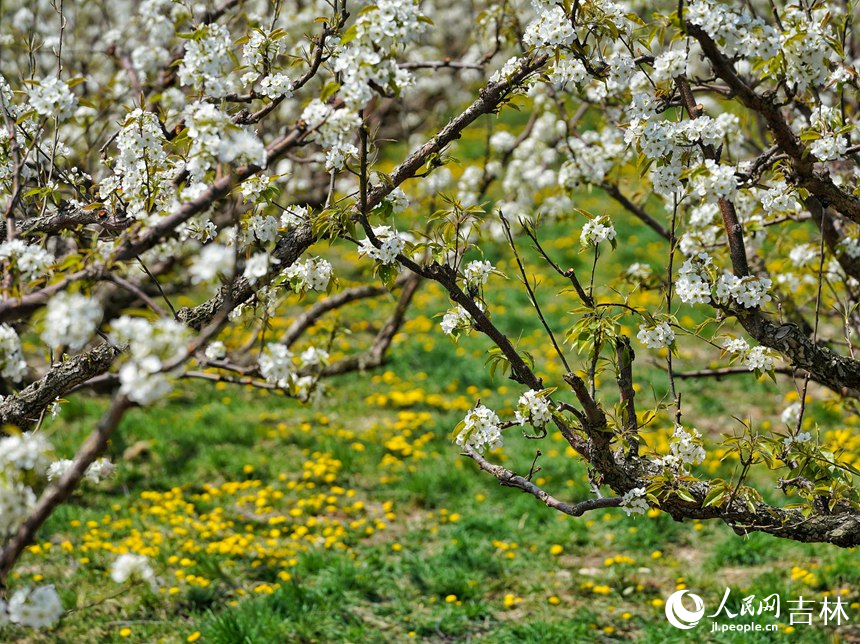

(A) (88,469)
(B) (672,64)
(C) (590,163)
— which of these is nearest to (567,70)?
(B) (672,64)

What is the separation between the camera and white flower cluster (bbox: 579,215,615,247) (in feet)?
9.49

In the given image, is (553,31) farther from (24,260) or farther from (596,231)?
(24,260)

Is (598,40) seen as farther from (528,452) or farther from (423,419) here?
(423,419)

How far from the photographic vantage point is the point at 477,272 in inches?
116

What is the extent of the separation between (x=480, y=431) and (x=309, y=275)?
2.50 feet

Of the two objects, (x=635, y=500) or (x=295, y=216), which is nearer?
(x=635, y=500)

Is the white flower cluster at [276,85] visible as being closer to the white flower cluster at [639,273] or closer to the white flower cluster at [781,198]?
the white flower cluster at [781,198]

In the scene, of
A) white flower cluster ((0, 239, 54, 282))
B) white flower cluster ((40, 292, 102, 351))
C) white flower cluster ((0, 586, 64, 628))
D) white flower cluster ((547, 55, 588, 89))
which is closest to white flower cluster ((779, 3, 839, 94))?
white flower cluster ((547, 55, 588, 89))

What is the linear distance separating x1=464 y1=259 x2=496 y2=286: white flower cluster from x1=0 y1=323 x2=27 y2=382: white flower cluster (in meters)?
1.44

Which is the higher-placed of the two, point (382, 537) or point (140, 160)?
point (140, 160)

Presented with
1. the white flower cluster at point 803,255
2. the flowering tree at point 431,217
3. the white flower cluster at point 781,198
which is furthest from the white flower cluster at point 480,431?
the white flower cluster at point 803,255

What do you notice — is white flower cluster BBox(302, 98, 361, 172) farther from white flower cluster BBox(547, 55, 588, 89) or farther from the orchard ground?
the orchard ground

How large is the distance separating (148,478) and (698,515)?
3779 millimetres

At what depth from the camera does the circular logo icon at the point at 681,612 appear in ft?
12.6
